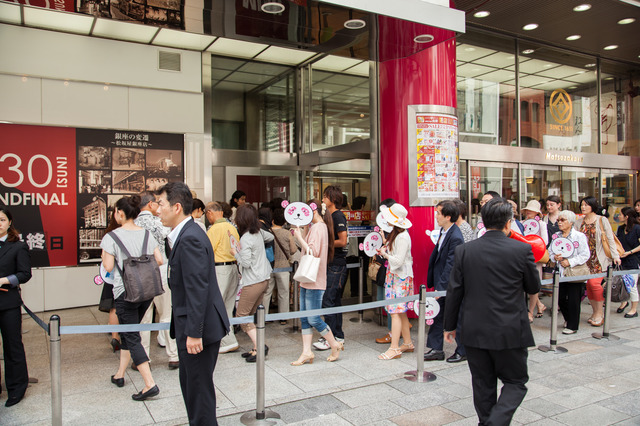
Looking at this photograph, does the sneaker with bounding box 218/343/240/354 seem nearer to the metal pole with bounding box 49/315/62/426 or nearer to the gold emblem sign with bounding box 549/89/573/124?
the metal pole with bounding box 49/315/62/426

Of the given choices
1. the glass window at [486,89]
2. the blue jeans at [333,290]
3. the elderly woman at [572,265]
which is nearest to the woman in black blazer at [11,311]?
the blue jeans at [333,290]

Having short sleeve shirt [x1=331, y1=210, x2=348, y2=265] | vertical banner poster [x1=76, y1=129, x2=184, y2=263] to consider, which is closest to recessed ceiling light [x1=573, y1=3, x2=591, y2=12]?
short sleeve shirt [x1=331, y1=210, x2=348, y2=265]

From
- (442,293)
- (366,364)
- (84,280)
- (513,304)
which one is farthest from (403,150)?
(84,280)

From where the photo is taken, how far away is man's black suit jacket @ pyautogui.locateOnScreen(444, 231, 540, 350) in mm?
3270

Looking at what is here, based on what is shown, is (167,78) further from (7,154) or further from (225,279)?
(225,279)

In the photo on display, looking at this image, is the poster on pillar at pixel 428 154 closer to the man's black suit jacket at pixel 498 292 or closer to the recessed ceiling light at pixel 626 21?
the man's black suit jacket at pixel 498 292

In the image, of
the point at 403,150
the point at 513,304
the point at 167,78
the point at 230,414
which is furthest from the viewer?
the point at 167,78

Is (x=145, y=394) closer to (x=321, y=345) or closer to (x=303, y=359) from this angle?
(x=303, y=359)

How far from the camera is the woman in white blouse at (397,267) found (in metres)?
5.68

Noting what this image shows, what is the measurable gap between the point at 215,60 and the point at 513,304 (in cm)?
829

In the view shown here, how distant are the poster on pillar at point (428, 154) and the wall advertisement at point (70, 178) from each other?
4517 millimetres

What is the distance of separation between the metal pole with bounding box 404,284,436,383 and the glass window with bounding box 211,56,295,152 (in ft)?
20.6

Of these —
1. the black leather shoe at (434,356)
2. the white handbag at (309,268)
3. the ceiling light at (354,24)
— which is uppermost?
the ceiling light at (354,24)

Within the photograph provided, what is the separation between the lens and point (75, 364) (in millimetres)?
5555
